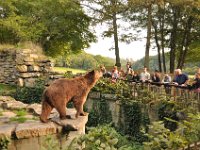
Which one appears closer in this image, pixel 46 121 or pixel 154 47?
pixel 46 121

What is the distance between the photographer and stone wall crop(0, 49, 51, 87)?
23.0m

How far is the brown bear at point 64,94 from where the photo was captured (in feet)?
34.4

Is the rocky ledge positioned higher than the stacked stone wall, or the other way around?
the stacked stone wall

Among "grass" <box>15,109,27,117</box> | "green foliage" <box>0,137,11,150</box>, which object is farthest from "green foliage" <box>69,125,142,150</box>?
"grass" <box>15,109,27,117</box>

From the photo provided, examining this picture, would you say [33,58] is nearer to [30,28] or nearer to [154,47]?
[30,28]

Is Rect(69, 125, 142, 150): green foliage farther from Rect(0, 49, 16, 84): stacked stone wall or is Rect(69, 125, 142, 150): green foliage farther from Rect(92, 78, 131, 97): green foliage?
Rect(0, 49, 16, 84): stacked stone wall

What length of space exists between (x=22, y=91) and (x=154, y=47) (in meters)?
20.4

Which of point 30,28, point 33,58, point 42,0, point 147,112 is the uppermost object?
point 42,0

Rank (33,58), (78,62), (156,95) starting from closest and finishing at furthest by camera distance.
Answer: (156,95), (33,58), (78,62)

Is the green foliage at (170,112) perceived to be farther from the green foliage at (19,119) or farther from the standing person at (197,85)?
the green foliage at (19,119)

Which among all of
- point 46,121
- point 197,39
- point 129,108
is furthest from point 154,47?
point 46,121

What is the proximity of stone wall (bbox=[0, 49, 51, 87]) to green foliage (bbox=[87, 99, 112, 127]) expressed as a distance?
18.6 ft

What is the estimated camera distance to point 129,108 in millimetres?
16406

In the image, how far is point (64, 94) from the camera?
416 inches
